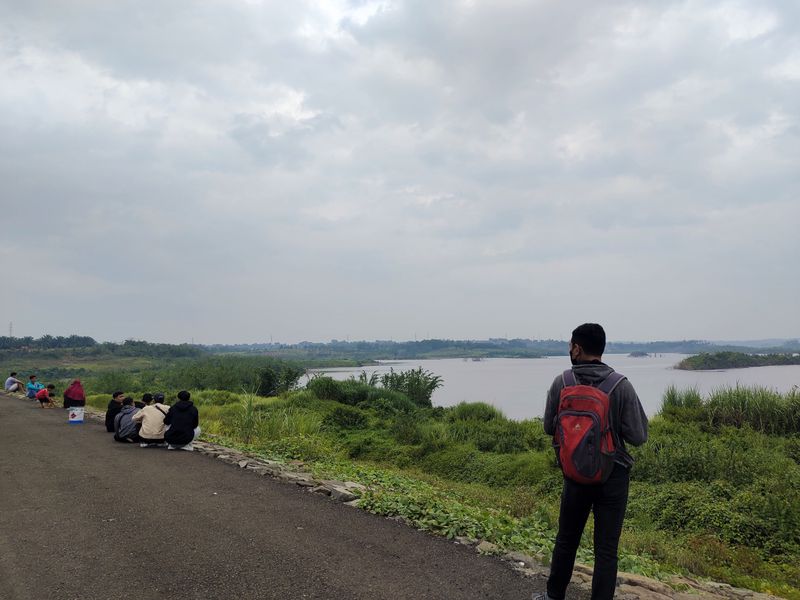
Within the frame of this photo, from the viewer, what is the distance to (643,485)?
1039 cm

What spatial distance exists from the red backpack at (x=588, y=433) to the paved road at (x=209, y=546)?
1.43 metres

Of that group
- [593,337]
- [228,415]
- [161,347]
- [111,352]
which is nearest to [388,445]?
[228,415]

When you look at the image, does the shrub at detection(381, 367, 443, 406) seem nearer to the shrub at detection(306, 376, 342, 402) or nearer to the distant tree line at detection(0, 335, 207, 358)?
the shrub at detection(306, 376, 342, 402)

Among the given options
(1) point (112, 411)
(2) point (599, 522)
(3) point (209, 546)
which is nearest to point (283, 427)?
(1) point (112, 411)

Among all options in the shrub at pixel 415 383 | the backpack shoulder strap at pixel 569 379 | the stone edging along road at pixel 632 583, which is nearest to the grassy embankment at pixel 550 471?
the stone edging along road at pixel 632 583

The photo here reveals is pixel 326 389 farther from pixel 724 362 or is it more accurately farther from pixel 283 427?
pixel 724 362

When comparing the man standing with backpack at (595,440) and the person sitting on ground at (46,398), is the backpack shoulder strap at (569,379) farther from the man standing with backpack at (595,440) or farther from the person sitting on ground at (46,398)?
the person sitting on ground at (46,398)

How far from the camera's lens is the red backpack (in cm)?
329

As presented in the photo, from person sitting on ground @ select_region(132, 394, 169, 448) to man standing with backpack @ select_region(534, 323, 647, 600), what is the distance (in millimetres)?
9025

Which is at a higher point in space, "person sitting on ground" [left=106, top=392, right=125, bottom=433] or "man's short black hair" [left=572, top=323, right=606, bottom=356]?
"man's short black hair" [left=572, top=323, right=606, bottom=356]

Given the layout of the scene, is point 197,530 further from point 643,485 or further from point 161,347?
point 161,347

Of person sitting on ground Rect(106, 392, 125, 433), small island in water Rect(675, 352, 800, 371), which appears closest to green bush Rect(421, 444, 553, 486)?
person sitting on ground Rect(106, 392, 125, 433)

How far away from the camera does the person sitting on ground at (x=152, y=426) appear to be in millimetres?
10484

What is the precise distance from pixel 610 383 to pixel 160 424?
9.55 metres
